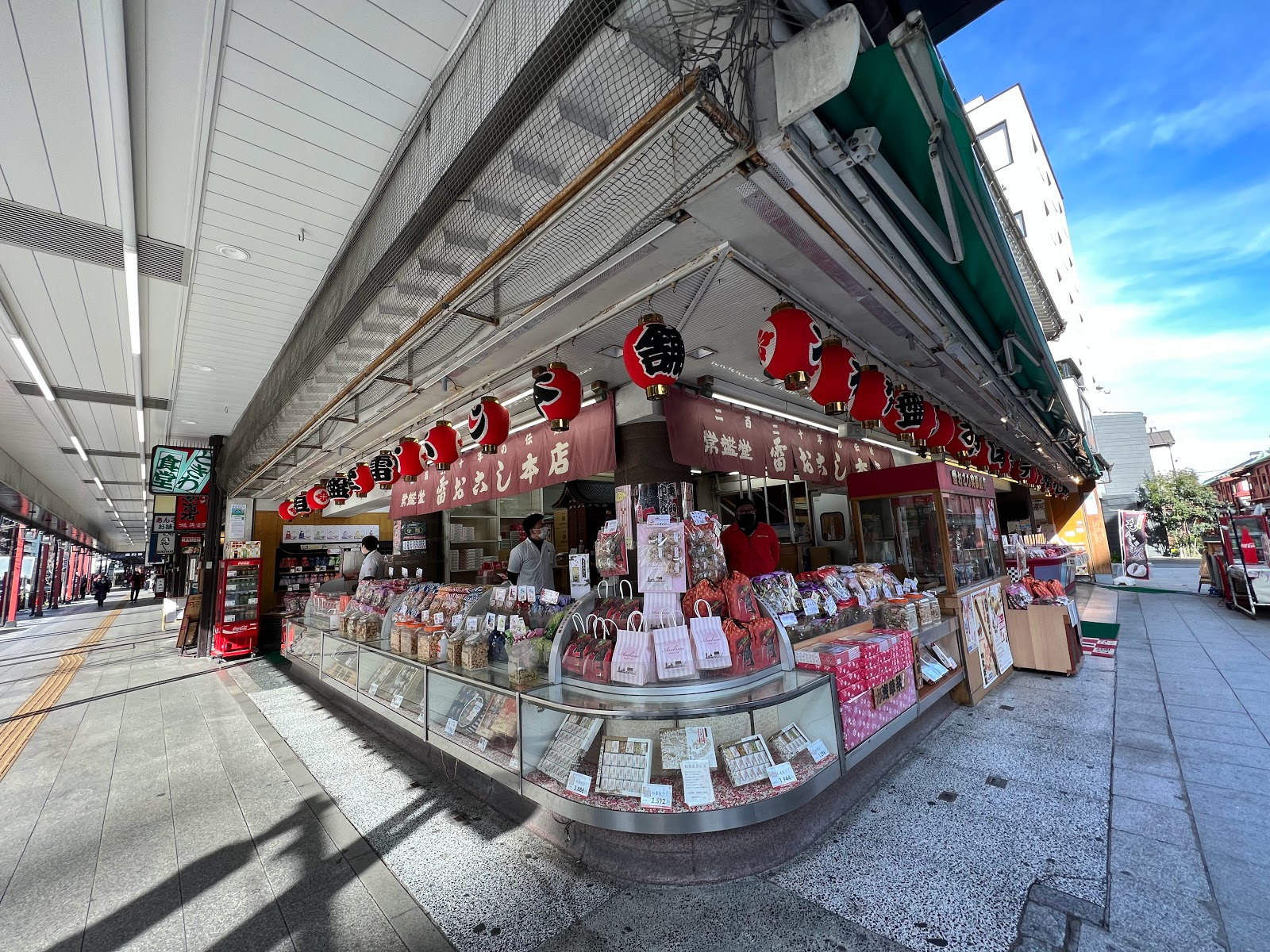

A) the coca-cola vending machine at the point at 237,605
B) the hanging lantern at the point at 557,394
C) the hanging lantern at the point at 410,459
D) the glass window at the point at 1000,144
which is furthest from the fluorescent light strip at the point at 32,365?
the glass window at the point at 1000,144

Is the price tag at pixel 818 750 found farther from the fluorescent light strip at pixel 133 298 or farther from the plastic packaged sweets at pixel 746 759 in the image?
the fluorescent light strip at pixel 133 298

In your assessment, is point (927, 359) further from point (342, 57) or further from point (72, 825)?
point (72, 825)

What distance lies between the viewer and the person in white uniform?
21.4 feet

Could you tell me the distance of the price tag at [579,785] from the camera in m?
2.63

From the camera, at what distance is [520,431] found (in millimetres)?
6297

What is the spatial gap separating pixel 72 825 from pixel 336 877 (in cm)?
242

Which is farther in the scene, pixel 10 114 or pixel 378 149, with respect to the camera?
pixel 378 149

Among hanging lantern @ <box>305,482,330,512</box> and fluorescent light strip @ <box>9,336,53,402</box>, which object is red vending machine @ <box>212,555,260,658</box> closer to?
hanging lantern @ <box>305,482,330,512</box>

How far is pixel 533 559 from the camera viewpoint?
6.60 m

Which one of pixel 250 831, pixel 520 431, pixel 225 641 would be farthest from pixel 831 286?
pixel 225 641

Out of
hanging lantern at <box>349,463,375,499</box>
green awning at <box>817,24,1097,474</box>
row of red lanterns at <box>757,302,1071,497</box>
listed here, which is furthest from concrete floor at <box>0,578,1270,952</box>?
green awning at <box>817,24,1097,474</box>

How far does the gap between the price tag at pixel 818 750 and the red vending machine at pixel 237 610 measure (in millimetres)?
11265

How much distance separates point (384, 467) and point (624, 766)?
533cm

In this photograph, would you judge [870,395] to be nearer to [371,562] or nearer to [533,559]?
[533,559]
